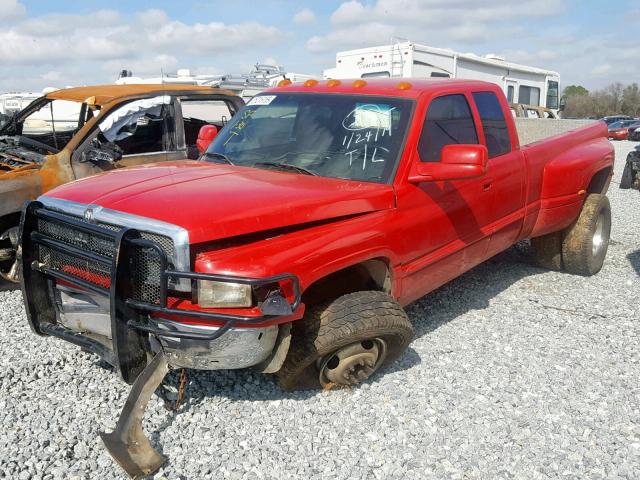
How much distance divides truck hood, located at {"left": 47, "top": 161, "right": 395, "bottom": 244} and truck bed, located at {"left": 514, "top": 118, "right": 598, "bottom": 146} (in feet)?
9.57

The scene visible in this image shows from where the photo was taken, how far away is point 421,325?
15.5 feet

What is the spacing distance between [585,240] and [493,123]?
6.18 feet

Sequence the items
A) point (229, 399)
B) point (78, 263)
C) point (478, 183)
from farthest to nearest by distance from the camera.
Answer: point (478, 183) → point (229, 399) → point (78, 263)

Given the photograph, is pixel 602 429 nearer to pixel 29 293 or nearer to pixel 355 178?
pixel 355 178

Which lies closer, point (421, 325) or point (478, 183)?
point (478, 183)

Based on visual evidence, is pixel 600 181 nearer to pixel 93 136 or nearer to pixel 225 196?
pixel 225 196

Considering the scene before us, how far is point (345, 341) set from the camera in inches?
130

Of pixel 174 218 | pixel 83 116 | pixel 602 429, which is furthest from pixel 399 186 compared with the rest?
pixel 83 116

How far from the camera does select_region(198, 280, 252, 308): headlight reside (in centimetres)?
282

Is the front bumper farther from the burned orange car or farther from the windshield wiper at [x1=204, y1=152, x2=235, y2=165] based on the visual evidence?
the burned orange car

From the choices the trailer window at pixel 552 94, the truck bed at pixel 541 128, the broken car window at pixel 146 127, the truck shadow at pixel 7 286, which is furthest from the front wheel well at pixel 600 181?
the trailer window at pixel 552 94

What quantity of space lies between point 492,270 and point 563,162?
140 cm

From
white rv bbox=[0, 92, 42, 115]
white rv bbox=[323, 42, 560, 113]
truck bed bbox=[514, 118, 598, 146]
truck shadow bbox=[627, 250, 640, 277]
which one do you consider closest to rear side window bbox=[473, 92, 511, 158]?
truck bed bbox=[514, 118, 598, 146]

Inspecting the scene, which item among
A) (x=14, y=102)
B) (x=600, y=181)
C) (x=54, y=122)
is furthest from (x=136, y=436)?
(x=14, y=102)
